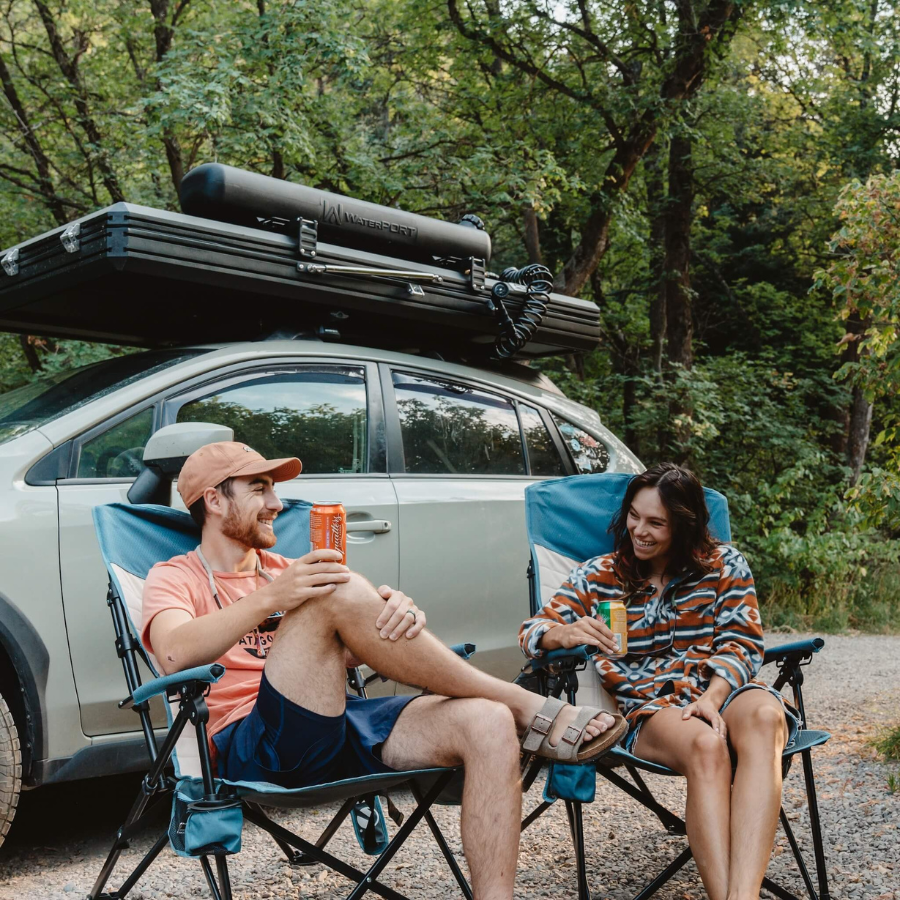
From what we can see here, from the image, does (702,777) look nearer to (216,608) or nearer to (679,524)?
(679,524)

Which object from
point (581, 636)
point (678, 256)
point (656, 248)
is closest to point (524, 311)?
point (581, 636)

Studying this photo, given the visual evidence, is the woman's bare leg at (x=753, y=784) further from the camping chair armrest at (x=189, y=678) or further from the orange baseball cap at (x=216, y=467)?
the orange baseball cap at (x=216, y=467)

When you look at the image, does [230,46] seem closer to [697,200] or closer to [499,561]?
[499,561]

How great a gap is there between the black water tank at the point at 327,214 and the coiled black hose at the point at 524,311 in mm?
205

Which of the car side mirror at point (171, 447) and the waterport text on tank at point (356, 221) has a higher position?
the waterport text on tank at point (356, 221)

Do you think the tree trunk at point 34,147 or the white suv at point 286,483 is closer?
the white suv at point 286,483

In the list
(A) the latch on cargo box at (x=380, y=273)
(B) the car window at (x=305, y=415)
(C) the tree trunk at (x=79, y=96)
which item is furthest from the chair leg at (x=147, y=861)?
(C) the tree trunk at (x=79, y=96)

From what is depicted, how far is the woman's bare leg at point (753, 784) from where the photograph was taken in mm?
2328

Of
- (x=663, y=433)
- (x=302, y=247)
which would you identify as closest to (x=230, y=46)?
(x=302, y=247)

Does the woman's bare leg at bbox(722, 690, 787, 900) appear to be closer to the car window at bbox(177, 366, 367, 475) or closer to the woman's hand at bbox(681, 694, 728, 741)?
the woman's hand at bbox(681, 694, 728, 741)

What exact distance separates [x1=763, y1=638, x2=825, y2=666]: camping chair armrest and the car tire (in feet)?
7.20

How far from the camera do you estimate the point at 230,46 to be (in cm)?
743

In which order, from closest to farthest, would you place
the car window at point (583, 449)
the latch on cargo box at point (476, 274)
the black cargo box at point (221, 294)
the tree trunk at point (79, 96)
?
the black cargo box at point (221, 294) → the latch on cargo box at point (476, 274) → the car window at point (583, 449) → the tree trunk at point (79, 96)

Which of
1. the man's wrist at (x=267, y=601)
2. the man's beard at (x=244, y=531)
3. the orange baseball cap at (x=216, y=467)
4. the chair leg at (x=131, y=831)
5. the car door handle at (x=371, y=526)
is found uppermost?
the orange baseball cap at (x=216, y=467)
